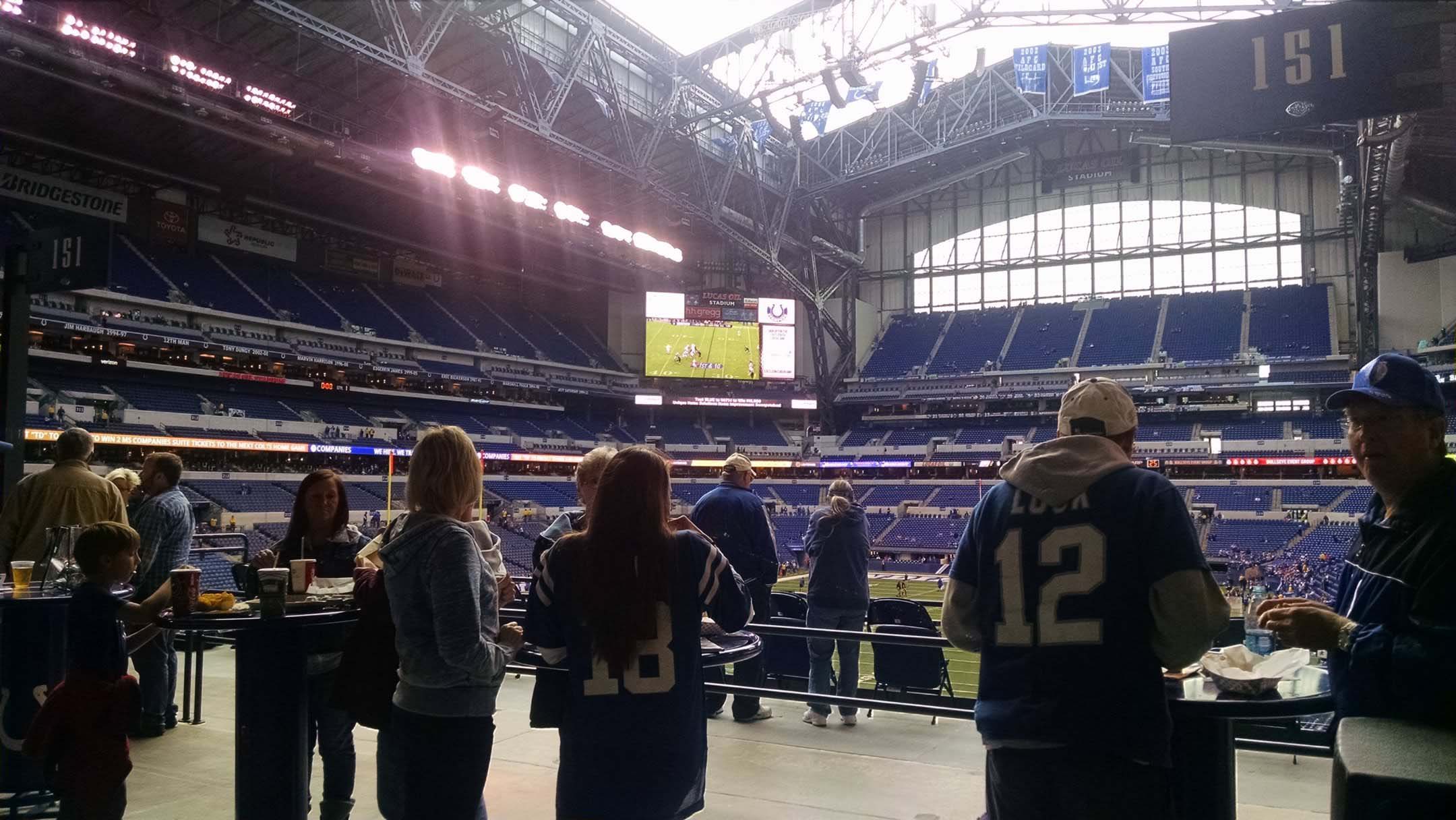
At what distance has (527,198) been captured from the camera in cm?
2850

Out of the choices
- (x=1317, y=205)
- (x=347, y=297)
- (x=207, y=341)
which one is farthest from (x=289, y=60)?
(x=1317, y=205)

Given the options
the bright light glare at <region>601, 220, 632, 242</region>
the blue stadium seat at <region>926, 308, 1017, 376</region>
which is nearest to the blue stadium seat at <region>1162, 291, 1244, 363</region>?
the blue stadium seat at <region>926, 308, 1017, 376</region>

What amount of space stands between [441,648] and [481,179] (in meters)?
26.0

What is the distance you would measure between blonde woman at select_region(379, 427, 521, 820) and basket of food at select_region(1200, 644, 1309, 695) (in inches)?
84.9

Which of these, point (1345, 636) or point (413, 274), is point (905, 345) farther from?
point (1345, 636)

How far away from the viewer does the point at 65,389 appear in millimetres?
26391

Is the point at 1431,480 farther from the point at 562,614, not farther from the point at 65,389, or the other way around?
the point at 65,389

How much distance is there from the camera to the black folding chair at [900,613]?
7.55 metres

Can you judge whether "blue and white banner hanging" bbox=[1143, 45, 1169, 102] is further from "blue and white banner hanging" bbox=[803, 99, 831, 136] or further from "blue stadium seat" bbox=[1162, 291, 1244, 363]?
"blue stadium seat" bbox=[1162, 291, 1244, 363]

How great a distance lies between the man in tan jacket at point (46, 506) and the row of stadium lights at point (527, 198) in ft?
71.6


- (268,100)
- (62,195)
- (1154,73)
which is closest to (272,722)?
(268,100)

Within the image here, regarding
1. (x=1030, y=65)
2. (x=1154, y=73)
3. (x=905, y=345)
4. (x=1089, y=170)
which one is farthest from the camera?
(x=905, y=345)

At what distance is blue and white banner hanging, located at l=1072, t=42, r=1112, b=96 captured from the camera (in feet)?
102

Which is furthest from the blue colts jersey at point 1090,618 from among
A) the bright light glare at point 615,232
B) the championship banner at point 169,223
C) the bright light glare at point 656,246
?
the championship banner at point 169,223
